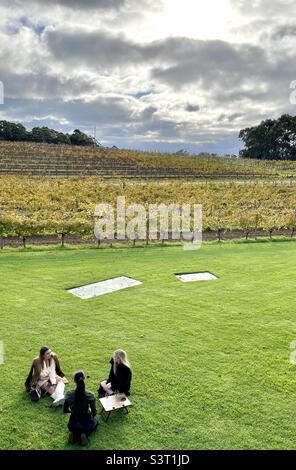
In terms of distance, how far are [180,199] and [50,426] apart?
30857 mm

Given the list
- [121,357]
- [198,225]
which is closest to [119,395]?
[121,357]

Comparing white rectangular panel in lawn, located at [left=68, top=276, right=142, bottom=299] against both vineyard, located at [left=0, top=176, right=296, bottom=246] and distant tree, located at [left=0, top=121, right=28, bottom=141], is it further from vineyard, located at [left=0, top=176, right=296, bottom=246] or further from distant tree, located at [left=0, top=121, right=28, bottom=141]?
distant tree, located at [left=0, top=121, right=28, bottom=141]

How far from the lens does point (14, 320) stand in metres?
11.1

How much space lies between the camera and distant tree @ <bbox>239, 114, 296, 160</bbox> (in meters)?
98.8

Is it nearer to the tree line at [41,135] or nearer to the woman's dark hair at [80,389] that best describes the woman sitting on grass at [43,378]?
the woman's dark hair at [80,389]

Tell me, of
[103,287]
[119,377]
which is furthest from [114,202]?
[119,377]

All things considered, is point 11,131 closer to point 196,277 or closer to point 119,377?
point 196,277

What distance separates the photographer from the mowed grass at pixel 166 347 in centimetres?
697

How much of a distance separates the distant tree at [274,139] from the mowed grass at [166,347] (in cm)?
8953

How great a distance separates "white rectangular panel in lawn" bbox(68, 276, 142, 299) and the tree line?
91412 millimetres

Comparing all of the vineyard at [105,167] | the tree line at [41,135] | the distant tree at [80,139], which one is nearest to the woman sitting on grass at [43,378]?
the vineyard at [105,167]

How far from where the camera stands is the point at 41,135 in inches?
4097

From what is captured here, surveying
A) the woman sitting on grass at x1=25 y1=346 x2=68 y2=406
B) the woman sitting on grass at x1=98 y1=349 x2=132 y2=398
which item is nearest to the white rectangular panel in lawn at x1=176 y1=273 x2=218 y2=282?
the woman sitting on grass at x1=98 y1=349 x2=132 y2=398
